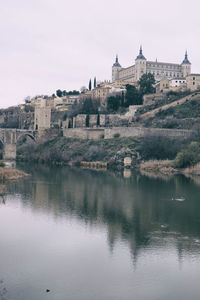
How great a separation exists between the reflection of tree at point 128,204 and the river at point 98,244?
0.16ft

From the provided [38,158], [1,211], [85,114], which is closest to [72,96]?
[85,114]

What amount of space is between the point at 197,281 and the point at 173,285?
0.91 m

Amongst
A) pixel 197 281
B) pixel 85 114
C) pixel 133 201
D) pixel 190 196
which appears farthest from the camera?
pixel 85 114

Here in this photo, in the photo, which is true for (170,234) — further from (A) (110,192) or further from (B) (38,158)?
(B) (38,158)

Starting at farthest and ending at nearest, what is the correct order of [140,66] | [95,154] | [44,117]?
[140,66]
[44,117]
[95,154]

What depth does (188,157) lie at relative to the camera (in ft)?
145

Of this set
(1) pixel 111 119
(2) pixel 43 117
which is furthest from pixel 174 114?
(2) pixel 43 117

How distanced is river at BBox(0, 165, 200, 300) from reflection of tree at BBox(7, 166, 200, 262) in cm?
5

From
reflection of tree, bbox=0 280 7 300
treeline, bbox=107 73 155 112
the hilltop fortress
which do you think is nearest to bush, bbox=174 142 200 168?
treeline, bbox=107 73 155 112

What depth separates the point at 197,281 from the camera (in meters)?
13.3

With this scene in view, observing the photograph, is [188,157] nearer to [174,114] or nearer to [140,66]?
[174,114]

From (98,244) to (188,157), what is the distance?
2896cm

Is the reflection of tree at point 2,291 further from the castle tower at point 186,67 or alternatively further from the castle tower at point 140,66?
the castle tower at point 186,67

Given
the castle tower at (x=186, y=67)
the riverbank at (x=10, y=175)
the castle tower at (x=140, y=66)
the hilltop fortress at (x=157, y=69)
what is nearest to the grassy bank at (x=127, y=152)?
the riverbank at (x=10, y=175)
